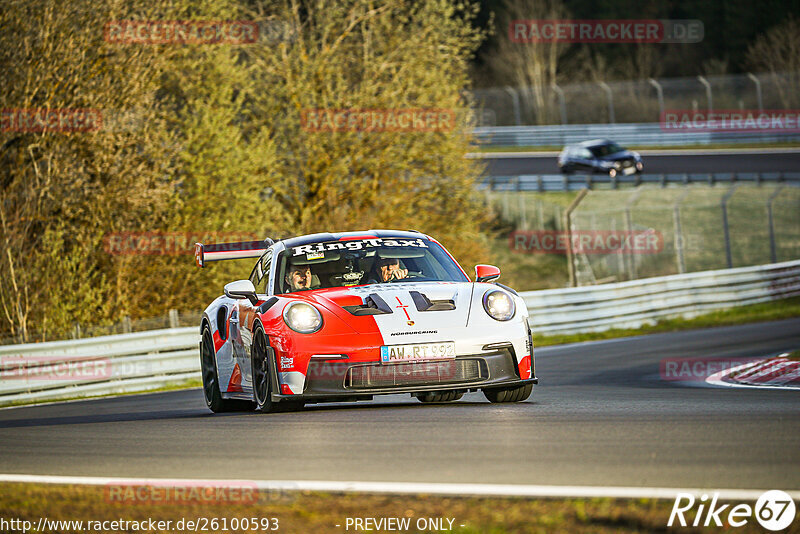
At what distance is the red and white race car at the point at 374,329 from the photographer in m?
8.63

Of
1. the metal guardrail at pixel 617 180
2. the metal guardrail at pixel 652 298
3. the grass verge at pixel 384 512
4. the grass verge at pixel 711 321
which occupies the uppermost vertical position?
the grass verge at pixel 384 512

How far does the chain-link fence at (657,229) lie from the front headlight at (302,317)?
23960mm

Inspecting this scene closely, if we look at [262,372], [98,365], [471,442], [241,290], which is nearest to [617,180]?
[98,365]

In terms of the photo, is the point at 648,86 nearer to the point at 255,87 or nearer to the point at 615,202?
the point at 615,202

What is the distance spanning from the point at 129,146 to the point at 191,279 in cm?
278

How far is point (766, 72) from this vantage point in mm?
65875

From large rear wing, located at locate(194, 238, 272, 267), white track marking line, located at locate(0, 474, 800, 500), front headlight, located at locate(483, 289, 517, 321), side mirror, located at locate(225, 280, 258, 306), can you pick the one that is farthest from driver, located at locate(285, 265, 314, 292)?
white track marking line, located at locate(0, 474, 800, 500)

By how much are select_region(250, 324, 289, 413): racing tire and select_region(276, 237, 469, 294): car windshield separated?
0.58 m

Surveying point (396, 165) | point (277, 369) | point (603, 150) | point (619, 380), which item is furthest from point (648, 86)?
point (277, 369)

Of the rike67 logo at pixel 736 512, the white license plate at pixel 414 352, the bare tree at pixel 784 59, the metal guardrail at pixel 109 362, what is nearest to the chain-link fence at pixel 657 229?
the metal guardrail at pixel 109 362

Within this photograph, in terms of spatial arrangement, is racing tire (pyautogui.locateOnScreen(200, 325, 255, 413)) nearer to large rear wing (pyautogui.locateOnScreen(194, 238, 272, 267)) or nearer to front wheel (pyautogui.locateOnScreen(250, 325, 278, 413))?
large rear wing (pyautogui.locateOnScreen(194, 238, 272, 267))

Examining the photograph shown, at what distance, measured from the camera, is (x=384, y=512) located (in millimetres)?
4828

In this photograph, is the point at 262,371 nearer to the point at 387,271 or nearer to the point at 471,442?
the point at 387,271

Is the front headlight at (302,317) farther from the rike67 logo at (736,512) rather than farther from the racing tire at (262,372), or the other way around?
the rike67 logo at (736,512)
